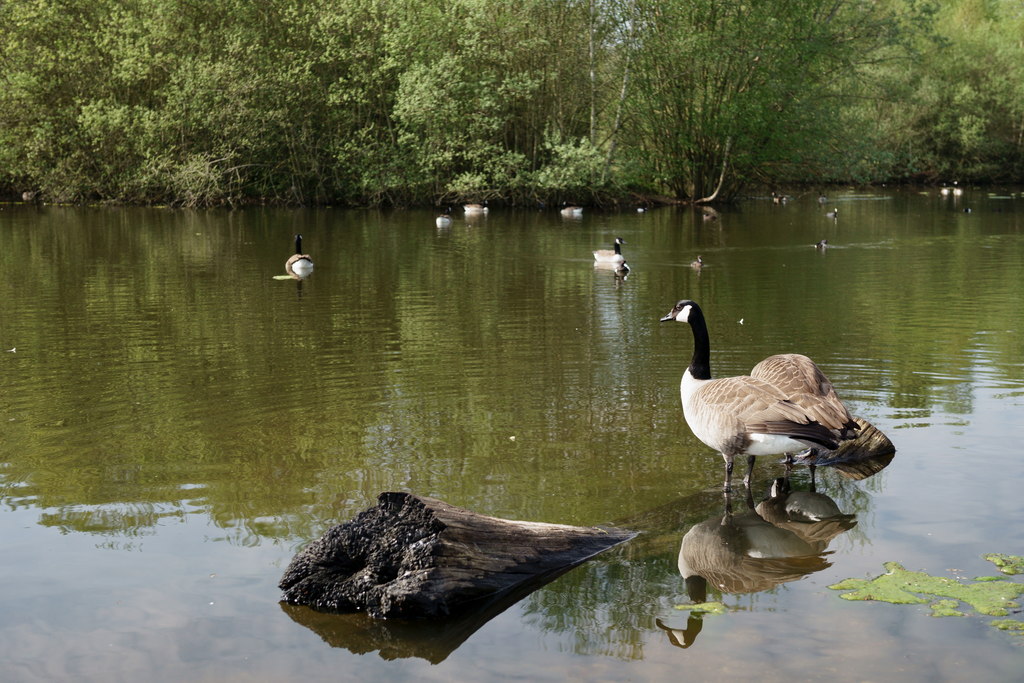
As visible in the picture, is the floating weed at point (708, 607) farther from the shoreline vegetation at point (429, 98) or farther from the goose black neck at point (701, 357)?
the shoreline vegetation at point (429, 98)

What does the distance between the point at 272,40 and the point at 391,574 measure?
4483 cm

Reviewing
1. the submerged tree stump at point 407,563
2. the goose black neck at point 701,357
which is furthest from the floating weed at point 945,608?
the goose black neck at point 701,357

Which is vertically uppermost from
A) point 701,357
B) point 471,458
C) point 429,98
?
point 429,98

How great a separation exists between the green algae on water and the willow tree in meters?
38.8

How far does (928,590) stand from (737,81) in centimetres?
4150

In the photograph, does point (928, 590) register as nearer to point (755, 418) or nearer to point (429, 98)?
point (755, 418)

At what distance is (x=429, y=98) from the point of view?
44.1 meters

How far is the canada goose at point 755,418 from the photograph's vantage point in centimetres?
812

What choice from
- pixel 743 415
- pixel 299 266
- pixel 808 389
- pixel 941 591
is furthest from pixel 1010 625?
pixel 299 266

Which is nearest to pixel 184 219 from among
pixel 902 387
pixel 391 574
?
pixel 902 387

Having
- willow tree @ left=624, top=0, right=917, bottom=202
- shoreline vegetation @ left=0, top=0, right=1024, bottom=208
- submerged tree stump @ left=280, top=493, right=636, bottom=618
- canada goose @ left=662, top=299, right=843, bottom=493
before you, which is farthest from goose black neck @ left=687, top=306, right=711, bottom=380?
willow tree @ left=624, top=0, right=917, bottom=202

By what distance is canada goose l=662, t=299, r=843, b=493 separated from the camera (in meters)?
8.12

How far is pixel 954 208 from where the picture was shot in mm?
49031

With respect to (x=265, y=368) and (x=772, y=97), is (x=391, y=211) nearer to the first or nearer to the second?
(x=772, y=97)
